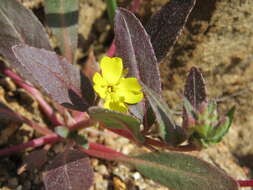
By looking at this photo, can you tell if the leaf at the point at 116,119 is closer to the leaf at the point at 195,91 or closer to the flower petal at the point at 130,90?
the flower petal at the point at 130,90

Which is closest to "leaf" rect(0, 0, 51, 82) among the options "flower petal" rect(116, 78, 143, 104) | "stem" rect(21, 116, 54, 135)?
"stem" rect(21, 116, 54, 135)

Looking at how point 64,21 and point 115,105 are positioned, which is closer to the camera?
point 115,105

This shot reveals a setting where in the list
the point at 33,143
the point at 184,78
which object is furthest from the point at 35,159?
the point at 184,78

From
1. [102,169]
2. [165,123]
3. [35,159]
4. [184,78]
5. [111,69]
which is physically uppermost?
[111,69]

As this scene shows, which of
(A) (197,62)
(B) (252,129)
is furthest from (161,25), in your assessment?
(B) (252,129)

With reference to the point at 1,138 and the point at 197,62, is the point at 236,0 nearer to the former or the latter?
the point at 197,62

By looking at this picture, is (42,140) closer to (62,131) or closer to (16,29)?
(62,131)

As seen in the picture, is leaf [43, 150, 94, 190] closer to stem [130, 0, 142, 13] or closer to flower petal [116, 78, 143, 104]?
flower petal [116, 78, 143, 104]
